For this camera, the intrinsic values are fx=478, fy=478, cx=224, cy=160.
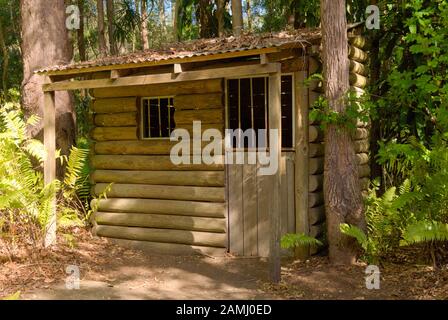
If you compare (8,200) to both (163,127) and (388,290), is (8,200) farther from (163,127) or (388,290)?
(388,290)

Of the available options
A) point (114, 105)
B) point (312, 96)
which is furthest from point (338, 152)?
point (114, 105)

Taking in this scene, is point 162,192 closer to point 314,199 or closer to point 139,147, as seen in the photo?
point 139,147

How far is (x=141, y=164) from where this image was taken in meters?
9.18

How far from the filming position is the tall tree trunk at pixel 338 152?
7.13 meters

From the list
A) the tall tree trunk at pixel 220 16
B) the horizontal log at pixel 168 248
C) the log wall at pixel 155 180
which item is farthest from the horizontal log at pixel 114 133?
the tall tree trunk at pixel 220 16

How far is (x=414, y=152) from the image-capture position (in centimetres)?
675

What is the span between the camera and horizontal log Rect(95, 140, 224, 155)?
8898 millimetres

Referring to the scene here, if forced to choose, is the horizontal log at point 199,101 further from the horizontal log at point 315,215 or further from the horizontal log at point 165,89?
the horizontal log at point 315,215

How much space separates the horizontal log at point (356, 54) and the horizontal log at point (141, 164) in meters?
3.02

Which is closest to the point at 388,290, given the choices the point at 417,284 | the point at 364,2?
the point at 417,284

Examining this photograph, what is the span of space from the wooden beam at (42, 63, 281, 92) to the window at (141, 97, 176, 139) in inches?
49.7

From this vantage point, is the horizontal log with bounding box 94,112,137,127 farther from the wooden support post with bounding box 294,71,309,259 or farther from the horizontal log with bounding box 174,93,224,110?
the wooden support post with bounding box 294,71,309,259

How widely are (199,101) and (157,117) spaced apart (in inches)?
41.9

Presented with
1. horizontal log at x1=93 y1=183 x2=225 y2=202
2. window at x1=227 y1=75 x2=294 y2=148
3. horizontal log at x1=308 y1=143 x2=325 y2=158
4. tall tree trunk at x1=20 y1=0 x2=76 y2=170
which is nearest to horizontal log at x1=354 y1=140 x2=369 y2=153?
horizontal log at x1=308 y1=143 x2=325 y2=158
